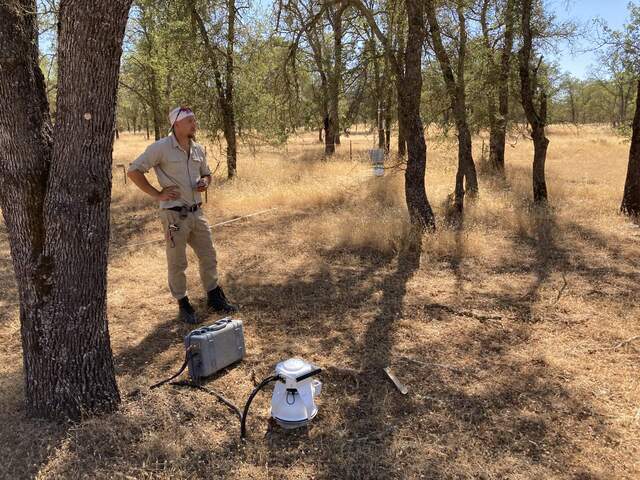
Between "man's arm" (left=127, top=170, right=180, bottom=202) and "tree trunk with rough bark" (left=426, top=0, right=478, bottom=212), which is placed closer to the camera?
"man's arm" (left=127, top=170, right=180, bottom=202)

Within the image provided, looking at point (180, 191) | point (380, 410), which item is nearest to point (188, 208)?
point (180, 191)

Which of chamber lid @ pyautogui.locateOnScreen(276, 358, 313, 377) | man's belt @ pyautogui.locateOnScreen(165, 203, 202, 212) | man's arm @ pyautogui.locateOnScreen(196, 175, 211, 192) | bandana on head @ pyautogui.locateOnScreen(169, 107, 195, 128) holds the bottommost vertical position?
chamber lid @ pyautogui.locateOnScreen(276, 358, 313, 377)

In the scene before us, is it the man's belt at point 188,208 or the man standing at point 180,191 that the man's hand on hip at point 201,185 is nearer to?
the man standing at point 180,191

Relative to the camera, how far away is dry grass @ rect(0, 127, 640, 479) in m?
2.78

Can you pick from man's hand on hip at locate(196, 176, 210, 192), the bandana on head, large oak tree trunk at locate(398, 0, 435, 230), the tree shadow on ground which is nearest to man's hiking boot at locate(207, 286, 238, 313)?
the tree shadow on ground

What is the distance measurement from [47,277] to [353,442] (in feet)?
6.64

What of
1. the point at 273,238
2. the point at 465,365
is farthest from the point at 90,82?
the point at 273,238

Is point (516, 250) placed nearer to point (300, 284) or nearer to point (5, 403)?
point (300, 284)

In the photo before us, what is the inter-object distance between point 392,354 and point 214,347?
1431mm

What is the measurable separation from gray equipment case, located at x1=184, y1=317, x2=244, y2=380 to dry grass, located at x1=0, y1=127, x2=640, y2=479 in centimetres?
13

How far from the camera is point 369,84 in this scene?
8055 millimetres

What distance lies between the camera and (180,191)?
4.54 metres

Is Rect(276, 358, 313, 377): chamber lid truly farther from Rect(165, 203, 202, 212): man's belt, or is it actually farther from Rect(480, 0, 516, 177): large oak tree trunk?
Rect(480, 0, 516, 177): large oak tree trunk

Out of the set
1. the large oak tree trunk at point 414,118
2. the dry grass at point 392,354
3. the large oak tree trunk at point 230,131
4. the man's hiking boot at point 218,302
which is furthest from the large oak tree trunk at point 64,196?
the large oak tree trunk at point 230,131
